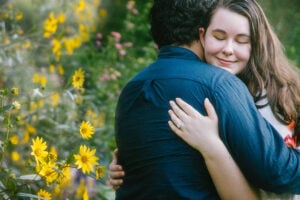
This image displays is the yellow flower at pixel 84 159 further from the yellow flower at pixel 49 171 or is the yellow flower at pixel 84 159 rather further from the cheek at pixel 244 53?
the cheek at pixel 244 53

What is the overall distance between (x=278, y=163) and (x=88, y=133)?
0.71 meters

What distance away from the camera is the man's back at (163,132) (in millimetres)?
2008

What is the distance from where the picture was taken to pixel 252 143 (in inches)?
75.8

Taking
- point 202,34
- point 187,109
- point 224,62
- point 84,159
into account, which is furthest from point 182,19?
point 84,159

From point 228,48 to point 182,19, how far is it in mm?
179

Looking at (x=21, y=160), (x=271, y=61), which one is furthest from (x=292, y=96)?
(x=21, y=160)

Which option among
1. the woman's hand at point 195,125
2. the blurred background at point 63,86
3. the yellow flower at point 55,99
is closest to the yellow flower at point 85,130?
the blurred background at point 63,86

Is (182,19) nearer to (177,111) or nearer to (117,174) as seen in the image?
(177,111)

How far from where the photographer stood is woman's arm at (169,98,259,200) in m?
1.97

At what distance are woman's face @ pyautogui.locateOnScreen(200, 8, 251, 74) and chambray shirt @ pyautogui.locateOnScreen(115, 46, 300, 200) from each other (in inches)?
3.0

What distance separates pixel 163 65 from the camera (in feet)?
6.96

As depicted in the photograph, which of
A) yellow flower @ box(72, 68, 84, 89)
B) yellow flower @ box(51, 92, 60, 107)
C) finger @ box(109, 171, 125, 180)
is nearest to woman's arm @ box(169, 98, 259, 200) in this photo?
finger @ box(109, 171, 125, 180)

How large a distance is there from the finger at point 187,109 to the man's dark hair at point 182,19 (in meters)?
0.25

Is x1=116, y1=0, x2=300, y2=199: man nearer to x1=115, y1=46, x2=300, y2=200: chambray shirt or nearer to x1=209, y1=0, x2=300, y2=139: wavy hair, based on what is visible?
x1=115, y1=46, x2=300, y2=200: chambray shirt
